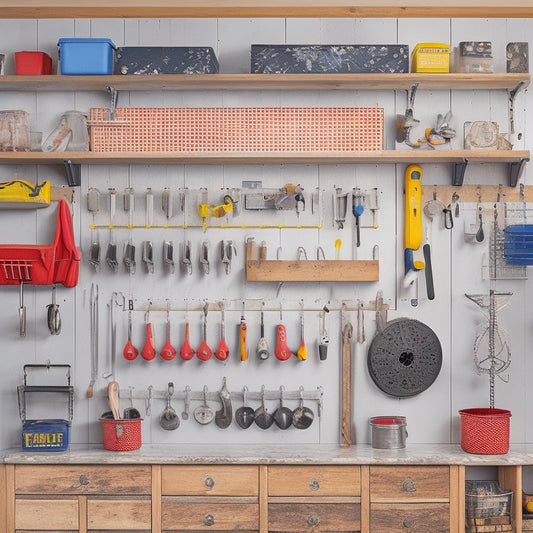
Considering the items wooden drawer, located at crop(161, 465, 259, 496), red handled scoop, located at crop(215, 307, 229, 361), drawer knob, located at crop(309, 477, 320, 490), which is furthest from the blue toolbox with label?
drawer knob, located at crop(309, 477, 320, 490)

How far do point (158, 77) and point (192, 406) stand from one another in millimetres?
1543

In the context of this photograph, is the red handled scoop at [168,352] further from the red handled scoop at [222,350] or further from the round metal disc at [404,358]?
the round metal disc at [404,358]

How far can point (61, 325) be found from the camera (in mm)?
3996

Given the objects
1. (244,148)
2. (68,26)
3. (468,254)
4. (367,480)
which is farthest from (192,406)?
(68,26)

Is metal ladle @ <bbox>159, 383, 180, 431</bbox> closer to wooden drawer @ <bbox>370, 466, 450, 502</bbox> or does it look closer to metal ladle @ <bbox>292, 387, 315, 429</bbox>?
metal ladle @ <bbox>292, 387, 315, 429</bbox>

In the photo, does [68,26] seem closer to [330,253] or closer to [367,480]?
[330,253]

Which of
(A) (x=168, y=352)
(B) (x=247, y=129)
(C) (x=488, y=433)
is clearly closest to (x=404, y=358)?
(C) (x=488, y=433)

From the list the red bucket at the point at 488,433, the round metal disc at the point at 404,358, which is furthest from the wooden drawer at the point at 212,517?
the red bucket at the point at 488,433

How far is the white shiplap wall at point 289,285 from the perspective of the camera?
157 inches

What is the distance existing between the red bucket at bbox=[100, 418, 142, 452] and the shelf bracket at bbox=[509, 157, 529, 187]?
2.09 metres

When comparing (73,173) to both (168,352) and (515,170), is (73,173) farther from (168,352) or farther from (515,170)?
(515,170)

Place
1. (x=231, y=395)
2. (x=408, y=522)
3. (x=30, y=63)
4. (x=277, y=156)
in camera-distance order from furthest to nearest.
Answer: (x=231, y=395) → (x=30, y=63) → (x=277, y=156) → (x=408, y=522)

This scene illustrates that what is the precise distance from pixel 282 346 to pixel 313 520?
80 centimetres

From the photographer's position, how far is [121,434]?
147 inches
